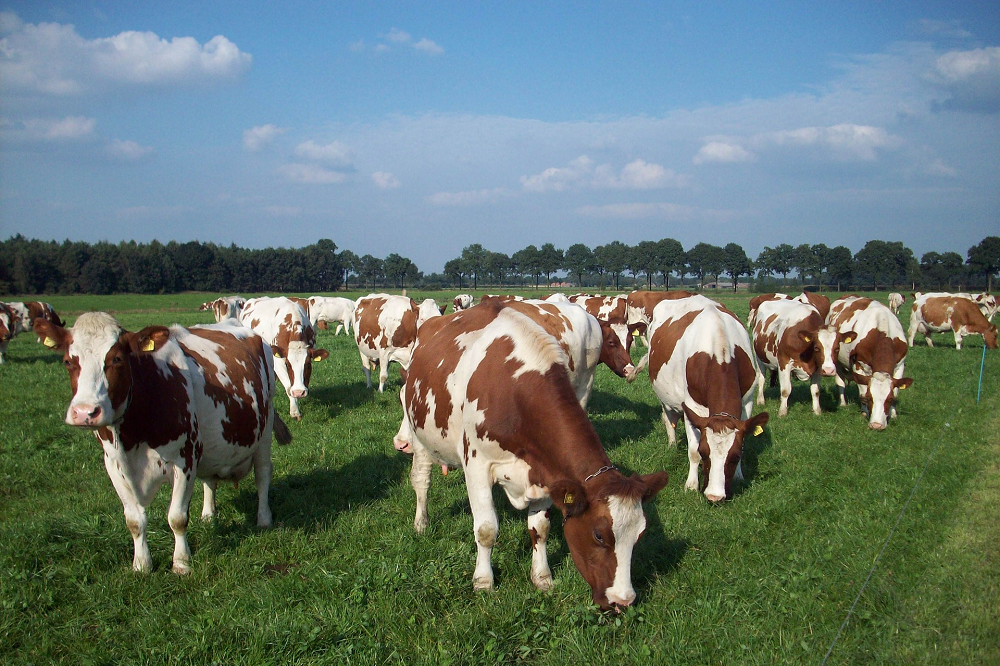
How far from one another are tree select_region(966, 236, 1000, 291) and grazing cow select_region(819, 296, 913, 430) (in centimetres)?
9549

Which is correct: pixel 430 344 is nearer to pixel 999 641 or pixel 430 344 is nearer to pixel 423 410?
pixel 423 410

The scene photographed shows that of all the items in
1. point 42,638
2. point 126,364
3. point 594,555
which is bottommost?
point 42,638

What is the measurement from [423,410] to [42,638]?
Result: 3.27 meters

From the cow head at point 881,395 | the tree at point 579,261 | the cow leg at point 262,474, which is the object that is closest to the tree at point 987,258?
the tree at point 579,261

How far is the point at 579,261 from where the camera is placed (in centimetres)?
14300

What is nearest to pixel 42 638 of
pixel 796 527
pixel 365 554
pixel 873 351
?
pixel 365 554

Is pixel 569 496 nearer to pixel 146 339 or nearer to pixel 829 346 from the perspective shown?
pixel 146 339

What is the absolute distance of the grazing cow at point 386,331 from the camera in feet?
48.8

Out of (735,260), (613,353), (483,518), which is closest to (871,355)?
(613,353)

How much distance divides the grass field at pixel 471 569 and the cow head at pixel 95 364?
161 centimetres

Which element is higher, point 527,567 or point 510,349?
point 510,349

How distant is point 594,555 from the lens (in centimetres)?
429

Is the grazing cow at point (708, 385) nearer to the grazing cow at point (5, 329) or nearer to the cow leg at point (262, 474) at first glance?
the cow leg at point (262, 474)

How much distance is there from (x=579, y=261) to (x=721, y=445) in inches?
5456
